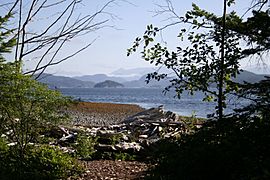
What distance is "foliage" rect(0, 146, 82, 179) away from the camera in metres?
6.68

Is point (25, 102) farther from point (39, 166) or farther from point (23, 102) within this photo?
point (39, 166)

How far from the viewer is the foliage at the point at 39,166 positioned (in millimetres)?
6684

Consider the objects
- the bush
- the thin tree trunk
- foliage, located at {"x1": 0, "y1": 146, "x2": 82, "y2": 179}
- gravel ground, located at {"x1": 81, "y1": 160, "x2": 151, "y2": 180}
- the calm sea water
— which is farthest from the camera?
the calm sea water

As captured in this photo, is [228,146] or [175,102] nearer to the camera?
[228,146]

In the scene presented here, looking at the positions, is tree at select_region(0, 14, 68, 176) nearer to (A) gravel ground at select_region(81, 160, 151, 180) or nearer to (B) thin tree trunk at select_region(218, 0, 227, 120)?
(A) gravel ground at select_region(81, 160, 151, 180)

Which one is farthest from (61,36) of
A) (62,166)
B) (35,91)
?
(62,166)

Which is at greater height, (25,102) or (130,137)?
(25,102)

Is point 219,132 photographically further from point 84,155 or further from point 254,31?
point 84,155

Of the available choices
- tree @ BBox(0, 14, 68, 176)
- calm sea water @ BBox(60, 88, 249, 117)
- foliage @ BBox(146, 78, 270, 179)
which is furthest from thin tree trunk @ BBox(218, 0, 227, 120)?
tree @ BBox(0, 14, 68, 176)

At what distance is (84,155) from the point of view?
8.17m

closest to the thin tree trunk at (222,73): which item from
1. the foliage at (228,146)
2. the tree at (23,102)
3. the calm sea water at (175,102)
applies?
the calm sea water at (175,102)

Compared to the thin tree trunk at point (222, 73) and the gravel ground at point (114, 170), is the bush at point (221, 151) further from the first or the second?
the gravel ground at point (114, 170)

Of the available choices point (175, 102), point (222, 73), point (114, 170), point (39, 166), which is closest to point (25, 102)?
point (39, 166)

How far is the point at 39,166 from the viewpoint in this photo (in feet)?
22.8
